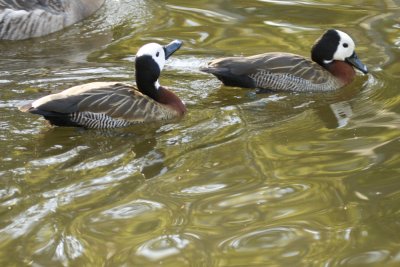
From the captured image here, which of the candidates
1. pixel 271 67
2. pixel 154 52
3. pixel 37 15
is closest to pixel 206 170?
pixel 154 52

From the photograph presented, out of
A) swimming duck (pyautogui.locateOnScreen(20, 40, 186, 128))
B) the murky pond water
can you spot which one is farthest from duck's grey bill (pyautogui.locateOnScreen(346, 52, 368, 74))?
swimming duck (pyautogui.locateOnScreen(20, 40, 186, 128))

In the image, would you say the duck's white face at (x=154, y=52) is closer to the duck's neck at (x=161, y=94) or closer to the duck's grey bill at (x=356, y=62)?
the duck's neck at (x=161, y=94)

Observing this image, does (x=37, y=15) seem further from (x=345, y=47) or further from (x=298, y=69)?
(x=345, y=47)

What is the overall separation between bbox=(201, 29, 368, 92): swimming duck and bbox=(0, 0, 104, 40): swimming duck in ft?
10.5

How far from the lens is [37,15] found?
11.8 m

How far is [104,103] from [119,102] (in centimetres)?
17

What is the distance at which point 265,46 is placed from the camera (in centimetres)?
1102

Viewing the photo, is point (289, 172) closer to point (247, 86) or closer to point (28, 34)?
point (247, 86)

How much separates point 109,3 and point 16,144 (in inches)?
209

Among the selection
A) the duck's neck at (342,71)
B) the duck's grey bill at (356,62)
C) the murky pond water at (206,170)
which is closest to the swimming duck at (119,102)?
the murky pond water at (206,170)

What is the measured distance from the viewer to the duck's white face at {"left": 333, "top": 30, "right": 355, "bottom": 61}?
32.2 feet

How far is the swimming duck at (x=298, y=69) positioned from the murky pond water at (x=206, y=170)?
0.14 m

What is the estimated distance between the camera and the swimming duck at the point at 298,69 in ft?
30.9

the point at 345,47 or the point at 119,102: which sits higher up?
the point at 345,47
